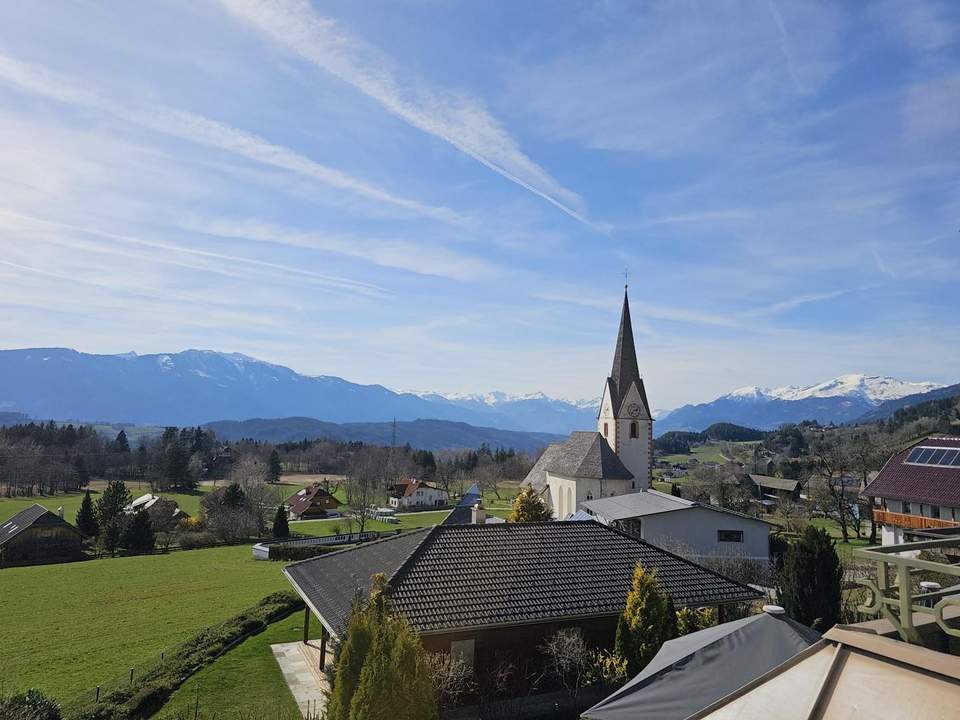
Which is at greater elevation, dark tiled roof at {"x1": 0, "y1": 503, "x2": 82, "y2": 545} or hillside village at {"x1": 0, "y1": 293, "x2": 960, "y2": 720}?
hillside village at {"x1": 0, "y1": 293, "x2": 960, "y2": 720}

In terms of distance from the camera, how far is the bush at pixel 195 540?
181 feet

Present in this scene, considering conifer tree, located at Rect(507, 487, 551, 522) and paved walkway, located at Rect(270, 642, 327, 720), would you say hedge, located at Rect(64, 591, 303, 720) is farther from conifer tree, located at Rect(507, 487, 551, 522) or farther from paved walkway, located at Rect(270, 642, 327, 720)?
conifer tree, located at Rect(507, 487, 551, 522)

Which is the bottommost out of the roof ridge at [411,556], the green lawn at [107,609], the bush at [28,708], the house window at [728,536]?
the green lawn at [107,609]

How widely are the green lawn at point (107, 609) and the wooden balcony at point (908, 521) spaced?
1541 inches

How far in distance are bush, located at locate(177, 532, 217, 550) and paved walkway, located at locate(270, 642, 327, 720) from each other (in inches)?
1623

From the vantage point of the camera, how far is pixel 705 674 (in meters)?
7.09

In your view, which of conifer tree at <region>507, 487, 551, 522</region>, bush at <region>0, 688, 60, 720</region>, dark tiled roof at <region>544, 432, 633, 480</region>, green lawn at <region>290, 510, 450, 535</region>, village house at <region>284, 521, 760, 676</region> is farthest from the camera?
green lawn at <region>290, 510, 450, 535</region>

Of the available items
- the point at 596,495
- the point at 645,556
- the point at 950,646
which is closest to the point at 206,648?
the point at 645,556

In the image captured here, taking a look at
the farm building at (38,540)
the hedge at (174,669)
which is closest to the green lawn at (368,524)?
the farm building at (38,540)

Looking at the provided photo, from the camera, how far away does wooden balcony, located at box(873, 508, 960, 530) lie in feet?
124

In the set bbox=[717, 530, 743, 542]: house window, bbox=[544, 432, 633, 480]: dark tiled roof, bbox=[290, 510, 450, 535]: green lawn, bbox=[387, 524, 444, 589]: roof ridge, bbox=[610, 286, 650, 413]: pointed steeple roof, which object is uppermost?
bbox=[610, 286, 650, 413]: pointed steeple roof

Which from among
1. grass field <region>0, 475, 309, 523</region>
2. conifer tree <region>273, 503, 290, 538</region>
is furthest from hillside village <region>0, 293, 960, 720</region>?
grass field <region>0, 475, 309, 523</region>

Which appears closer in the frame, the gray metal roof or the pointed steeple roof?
the gray metal roof

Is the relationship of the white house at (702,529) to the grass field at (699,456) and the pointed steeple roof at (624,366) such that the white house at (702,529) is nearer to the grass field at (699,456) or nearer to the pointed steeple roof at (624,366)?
the pointed steeple roof at (624,366)
